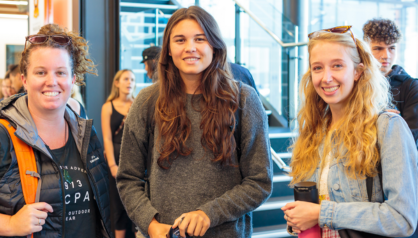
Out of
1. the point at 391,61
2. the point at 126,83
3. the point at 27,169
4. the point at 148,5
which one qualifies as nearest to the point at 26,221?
the point at 27,169

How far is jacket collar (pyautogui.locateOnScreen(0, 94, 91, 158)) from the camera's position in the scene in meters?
1.49

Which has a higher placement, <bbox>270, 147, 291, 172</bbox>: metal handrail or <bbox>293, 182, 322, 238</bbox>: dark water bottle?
<bbox>293, 182, 322, 238</bbox>: dark water bottle

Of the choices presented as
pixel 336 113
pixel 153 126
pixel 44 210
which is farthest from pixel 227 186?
pixel 44 210

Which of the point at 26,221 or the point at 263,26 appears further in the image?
the point at 263,26

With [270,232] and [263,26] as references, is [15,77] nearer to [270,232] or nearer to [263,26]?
[263,26]

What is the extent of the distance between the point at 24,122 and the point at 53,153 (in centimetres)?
18

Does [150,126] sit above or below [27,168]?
above

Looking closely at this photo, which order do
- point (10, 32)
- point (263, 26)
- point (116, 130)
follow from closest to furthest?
point (116, 130)
point (263, 26)
point (10, 32)

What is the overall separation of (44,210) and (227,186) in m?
0.74

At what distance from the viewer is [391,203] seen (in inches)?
47.8

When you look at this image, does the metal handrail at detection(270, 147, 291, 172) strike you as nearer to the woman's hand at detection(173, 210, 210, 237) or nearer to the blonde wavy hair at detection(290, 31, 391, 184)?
the blonde wavy hair at detection(290, 31, 391, 184)

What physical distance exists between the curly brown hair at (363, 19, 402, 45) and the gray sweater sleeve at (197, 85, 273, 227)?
4.06 ft

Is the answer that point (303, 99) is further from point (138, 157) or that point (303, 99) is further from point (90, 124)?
point (90, 124)

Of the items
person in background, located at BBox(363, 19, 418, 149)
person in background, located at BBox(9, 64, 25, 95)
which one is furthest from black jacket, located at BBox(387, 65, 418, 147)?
person in background, located at BBox(9, 64, 25, 95)
